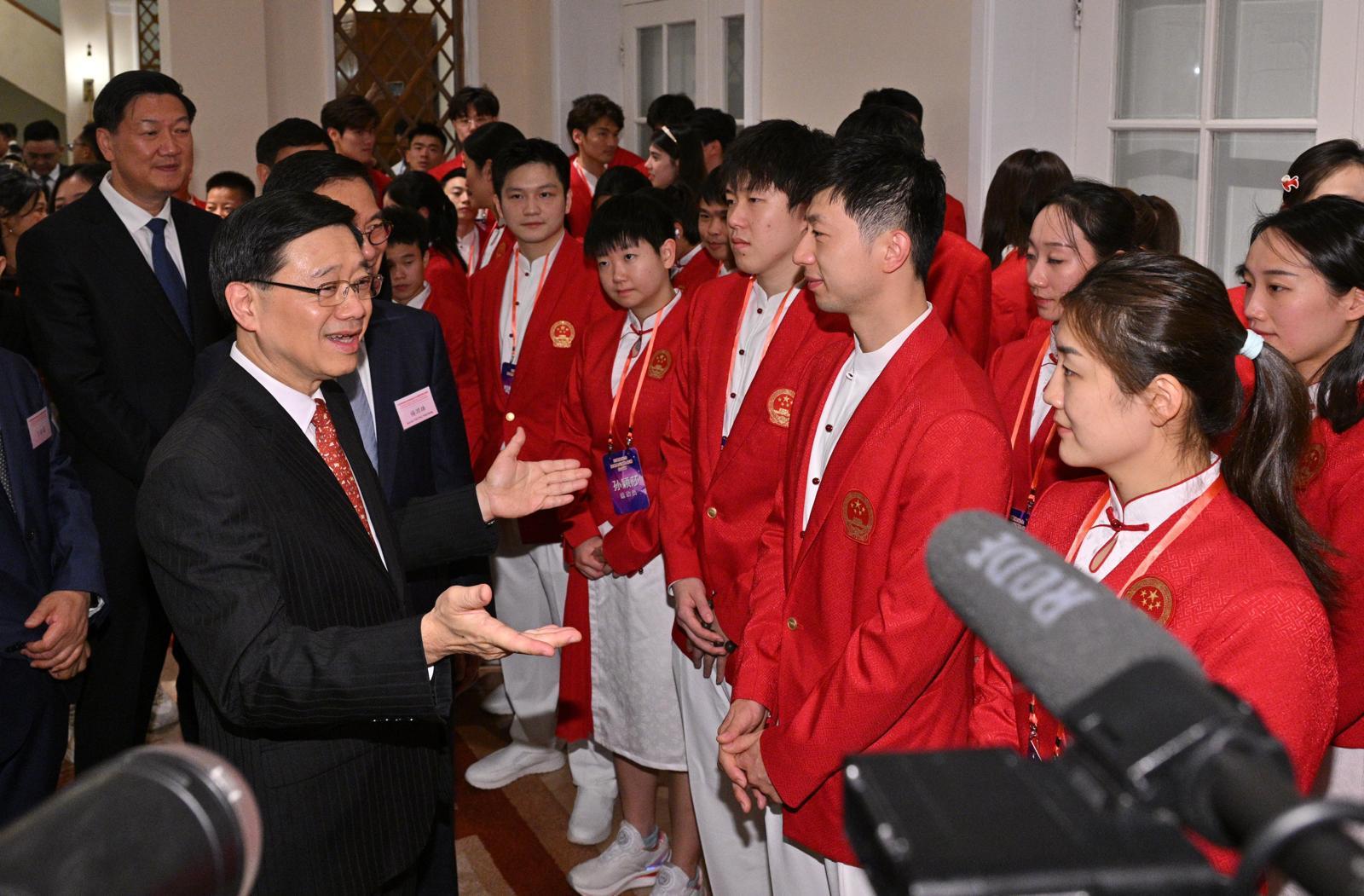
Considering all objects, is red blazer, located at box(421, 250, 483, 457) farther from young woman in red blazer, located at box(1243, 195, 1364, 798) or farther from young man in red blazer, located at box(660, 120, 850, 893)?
young woman in red blazer, located at box(1243, 195, 1364, 798)

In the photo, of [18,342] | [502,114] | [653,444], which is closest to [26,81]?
[502,114]

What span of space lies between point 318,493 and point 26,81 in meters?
17.0

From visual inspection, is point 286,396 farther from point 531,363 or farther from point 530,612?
point 530,612

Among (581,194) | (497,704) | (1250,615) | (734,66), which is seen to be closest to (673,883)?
(497,704)

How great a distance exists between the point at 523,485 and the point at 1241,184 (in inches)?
96.9

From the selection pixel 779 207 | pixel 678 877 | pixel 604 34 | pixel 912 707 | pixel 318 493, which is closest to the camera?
pixel 318 493

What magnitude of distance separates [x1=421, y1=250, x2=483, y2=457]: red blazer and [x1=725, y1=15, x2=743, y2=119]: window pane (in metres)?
2.34

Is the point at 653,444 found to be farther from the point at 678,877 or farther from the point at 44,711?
the point at 44,711

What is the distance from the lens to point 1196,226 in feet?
11.9

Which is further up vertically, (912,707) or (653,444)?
(653,444)

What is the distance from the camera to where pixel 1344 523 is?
196cm

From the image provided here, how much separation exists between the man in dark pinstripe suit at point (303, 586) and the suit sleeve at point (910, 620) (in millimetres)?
508

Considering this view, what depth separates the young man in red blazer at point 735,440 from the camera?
2.48 m

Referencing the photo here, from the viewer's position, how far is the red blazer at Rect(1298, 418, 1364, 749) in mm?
1948
